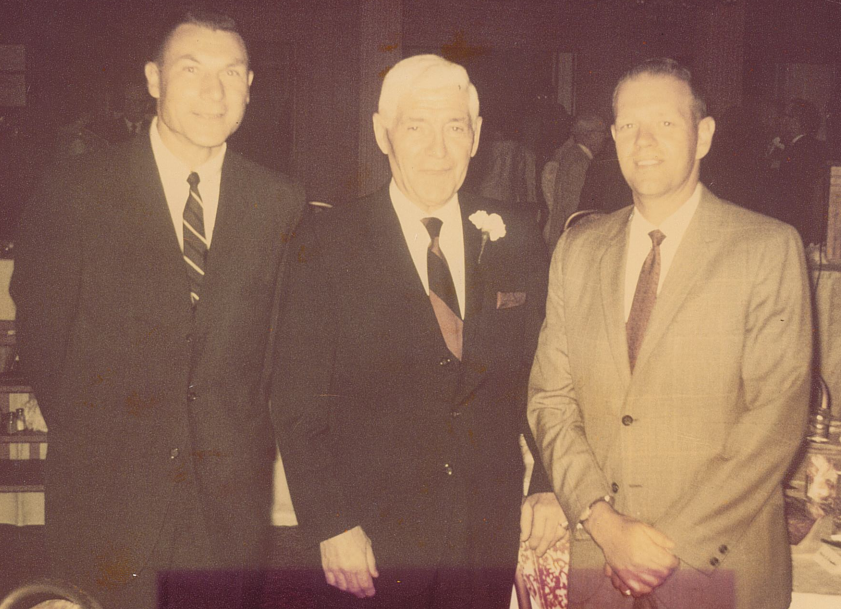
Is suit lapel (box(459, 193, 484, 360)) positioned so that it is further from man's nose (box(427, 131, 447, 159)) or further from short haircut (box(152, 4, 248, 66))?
short haircut (box(152, 4, 248, 66))

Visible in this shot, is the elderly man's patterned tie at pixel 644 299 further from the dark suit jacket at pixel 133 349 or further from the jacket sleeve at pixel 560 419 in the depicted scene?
the dark suit jacket at pixel 133 349

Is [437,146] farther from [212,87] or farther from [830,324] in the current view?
[830,324]

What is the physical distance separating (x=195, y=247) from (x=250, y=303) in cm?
20

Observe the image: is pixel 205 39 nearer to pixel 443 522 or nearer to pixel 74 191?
pixel 74 191

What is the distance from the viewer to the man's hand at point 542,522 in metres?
2.01

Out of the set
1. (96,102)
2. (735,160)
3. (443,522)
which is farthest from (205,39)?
(96,102)

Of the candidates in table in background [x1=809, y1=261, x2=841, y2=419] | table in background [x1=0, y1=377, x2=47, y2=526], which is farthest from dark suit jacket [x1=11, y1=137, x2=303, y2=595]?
table in background [x1=809, y1=261, x2=841, y2=419]

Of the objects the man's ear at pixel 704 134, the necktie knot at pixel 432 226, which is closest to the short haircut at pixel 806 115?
the man's ear at pixel 704 134

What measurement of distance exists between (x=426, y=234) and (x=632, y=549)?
33.1 inches

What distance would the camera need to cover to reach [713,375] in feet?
5.72

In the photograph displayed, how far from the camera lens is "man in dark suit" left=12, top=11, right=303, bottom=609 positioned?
2041 mm

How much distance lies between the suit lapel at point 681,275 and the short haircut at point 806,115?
417 cm

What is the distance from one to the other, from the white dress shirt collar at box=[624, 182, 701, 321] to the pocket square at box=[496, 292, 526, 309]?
0.87 feet

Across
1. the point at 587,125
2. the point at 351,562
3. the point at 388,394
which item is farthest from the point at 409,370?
the point at 587,125
